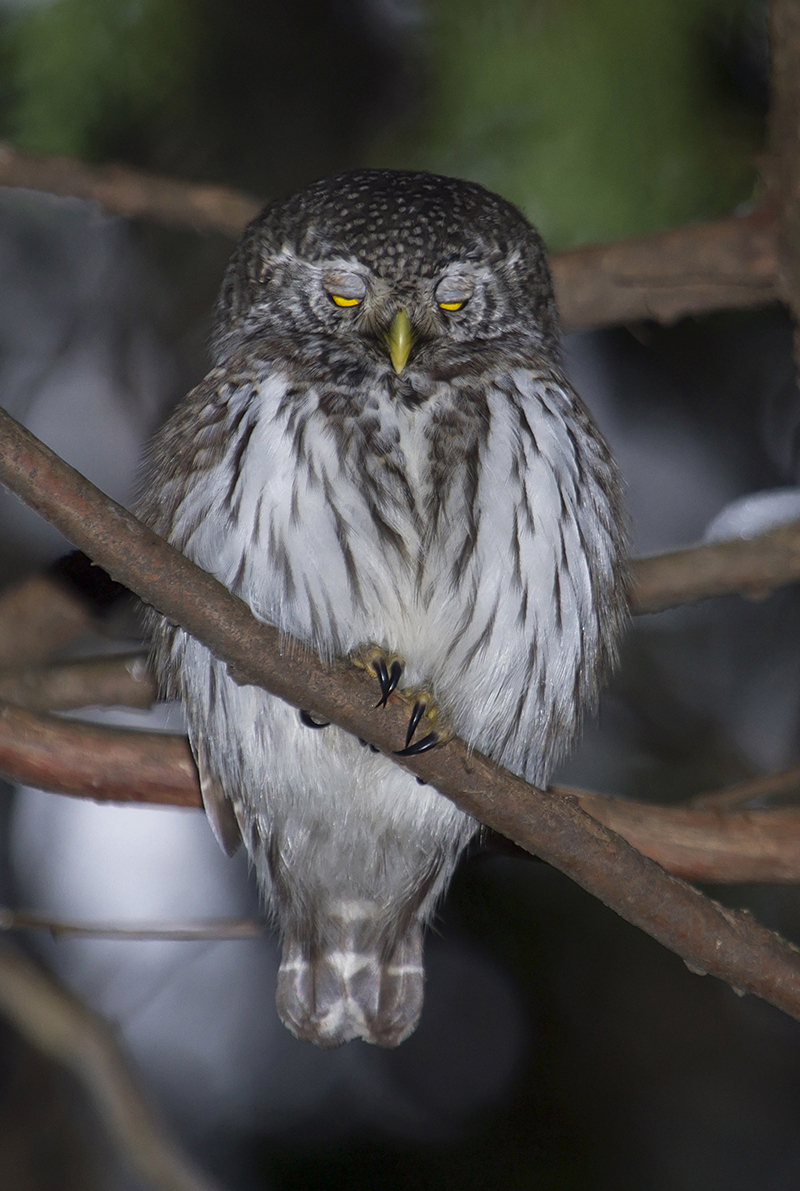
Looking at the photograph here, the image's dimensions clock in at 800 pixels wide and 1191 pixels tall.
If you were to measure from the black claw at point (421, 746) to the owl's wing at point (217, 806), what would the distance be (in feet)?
3.06

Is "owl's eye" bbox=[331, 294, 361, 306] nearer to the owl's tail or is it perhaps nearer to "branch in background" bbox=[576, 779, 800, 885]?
"branch in background" bbox=[576, 779, 800, 885]

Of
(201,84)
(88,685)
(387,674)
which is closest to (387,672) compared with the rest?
(387,674)

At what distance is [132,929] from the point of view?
3031 mm

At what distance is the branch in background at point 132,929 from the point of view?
2.98m

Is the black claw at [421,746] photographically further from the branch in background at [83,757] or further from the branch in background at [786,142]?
the branch in background at [786,142]

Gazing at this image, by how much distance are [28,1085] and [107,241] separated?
10.5 ft

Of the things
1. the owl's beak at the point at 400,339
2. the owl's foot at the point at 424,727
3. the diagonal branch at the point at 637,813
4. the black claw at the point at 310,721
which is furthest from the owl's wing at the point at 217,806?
the owl's beak at the point at 400,339

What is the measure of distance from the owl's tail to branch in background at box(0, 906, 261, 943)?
158mm

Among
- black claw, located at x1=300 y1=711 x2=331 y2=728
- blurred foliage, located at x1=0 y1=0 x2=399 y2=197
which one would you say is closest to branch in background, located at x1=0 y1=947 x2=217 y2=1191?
black claw, located at x1=300 y1=711 x2=331 y2=728

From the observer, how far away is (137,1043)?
5.29m

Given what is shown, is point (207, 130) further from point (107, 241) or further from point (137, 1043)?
point (137, 1043)

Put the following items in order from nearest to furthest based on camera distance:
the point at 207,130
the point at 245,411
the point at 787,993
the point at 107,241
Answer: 1. the point at 787,993
2. the point at 245,411
3. the point at 207,130
4. the point at 107,241

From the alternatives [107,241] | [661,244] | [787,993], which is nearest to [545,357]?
[661,244]

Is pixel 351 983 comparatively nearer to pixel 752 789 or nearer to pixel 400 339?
pixel 752 789
